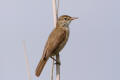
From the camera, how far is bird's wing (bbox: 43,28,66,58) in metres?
4.38

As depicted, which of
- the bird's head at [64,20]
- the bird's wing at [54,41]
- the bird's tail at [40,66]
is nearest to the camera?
the bird's tail at [40,66]

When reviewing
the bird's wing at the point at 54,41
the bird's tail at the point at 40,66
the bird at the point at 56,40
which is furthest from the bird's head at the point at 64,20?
the bird's tail at the point at 40,66

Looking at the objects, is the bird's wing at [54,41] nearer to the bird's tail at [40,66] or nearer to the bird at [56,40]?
the bird at [56,40]

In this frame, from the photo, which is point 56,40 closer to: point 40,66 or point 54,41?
point 54,41

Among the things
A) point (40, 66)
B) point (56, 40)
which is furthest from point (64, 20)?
point (40, 66)

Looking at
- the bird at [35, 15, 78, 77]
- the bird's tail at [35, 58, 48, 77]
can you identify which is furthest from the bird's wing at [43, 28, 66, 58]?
the bird's tail at [35, 58, 48, 77]

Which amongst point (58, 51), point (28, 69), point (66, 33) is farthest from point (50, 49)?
point (28, 69)

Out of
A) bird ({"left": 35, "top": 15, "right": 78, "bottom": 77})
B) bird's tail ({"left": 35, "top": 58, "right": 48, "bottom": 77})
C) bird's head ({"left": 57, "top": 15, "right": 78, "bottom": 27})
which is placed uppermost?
bird's head ({"left": 57, "top": 15, "right": 78, "bottom": 27})

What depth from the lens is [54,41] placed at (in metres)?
4.58

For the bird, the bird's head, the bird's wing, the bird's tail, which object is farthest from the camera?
the bird's head

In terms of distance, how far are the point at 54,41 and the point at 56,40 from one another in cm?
6

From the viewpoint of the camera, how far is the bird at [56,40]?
13.9 feet

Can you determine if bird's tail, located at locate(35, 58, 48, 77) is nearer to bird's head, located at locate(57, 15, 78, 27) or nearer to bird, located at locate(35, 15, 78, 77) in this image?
bird, located at locate(35, 15, 78, 77)

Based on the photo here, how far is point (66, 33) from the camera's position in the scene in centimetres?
489
